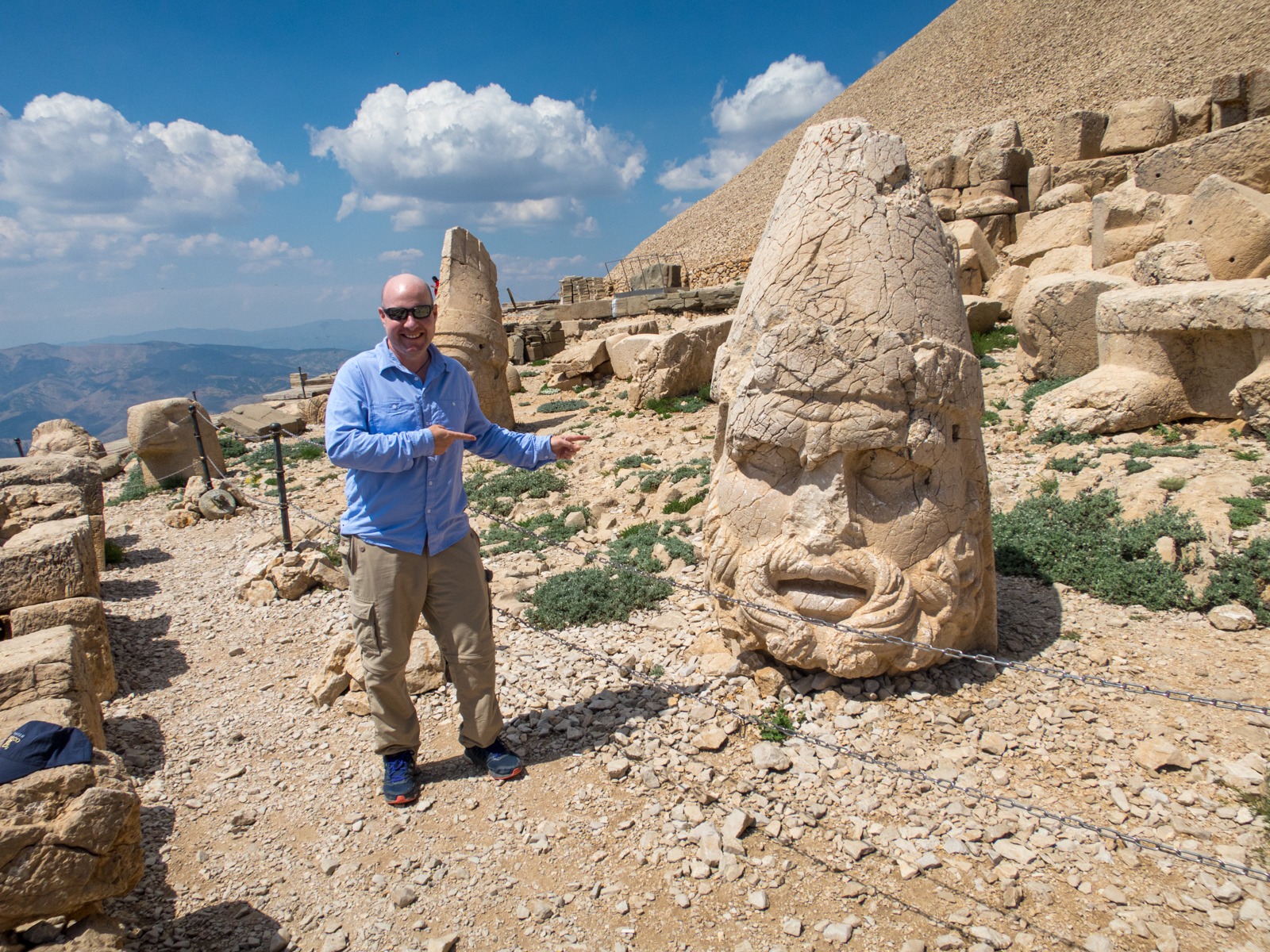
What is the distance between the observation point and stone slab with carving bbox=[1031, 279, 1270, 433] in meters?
5.57

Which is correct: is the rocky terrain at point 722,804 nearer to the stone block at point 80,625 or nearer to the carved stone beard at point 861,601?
the stone block at point 80,625

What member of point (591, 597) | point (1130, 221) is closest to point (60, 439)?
point (591, 597)

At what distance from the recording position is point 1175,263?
285 inches

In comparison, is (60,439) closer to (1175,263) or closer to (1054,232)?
(1175,263)

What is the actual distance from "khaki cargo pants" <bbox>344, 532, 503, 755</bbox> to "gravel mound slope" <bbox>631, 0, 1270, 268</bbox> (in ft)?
83.1

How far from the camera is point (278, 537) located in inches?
261

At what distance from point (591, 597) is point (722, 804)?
6.34 feet

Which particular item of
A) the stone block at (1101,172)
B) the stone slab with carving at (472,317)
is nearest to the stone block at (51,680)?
the stone slab with carving at (472,317)

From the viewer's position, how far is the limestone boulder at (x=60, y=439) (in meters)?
9.84

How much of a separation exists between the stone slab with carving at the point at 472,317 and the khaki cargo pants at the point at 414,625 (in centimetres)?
663

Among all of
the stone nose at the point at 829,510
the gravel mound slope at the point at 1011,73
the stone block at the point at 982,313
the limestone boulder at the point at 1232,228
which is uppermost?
the gravel mound slope at the point at 1011,73

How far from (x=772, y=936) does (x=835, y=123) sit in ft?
11.3

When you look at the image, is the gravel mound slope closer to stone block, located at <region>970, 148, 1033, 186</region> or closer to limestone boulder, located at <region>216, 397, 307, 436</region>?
stone block, located at <region>970, 148, 1033, 186</region>

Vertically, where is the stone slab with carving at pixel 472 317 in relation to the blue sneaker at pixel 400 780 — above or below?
above
